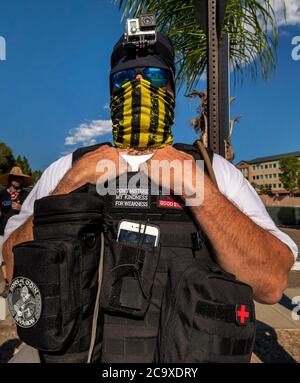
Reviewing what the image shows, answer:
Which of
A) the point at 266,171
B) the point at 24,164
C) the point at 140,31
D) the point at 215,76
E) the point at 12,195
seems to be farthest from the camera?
the point at 266,171

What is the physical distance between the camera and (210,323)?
4.05 ft

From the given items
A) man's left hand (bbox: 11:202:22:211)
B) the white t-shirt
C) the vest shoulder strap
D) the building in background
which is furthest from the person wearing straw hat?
the building in background

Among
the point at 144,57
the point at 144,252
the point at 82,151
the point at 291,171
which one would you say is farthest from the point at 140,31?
the point at 291,171

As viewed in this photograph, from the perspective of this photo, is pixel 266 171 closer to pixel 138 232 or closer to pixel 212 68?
pixel 212 68

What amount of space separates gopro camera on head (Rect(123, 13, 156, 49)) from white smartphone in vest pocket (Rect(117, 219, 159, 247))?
817 mm

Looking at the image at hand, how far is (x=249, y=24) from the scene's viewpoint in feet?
11.6

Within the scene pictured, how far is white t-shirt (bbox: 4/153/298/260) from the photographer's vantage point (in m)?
1.51

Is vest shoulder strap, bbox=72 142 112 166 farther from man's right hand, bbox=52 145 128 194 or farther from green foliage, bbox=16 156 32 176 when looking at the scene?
green foliage, bbox=16 156 32 176

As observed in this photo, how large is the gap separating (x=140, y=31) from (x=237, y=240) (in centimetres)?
102

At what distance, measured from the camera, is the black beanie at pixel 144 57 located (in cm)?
162

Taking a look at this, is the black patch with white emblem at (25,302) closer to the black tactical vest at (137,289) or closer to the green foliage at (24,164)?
the black tactical vest at (137,289)

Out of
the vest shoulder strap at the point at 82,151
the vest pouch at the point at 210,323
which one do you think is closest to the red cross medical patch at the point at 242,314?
the vest pouch at the point at 210,323
